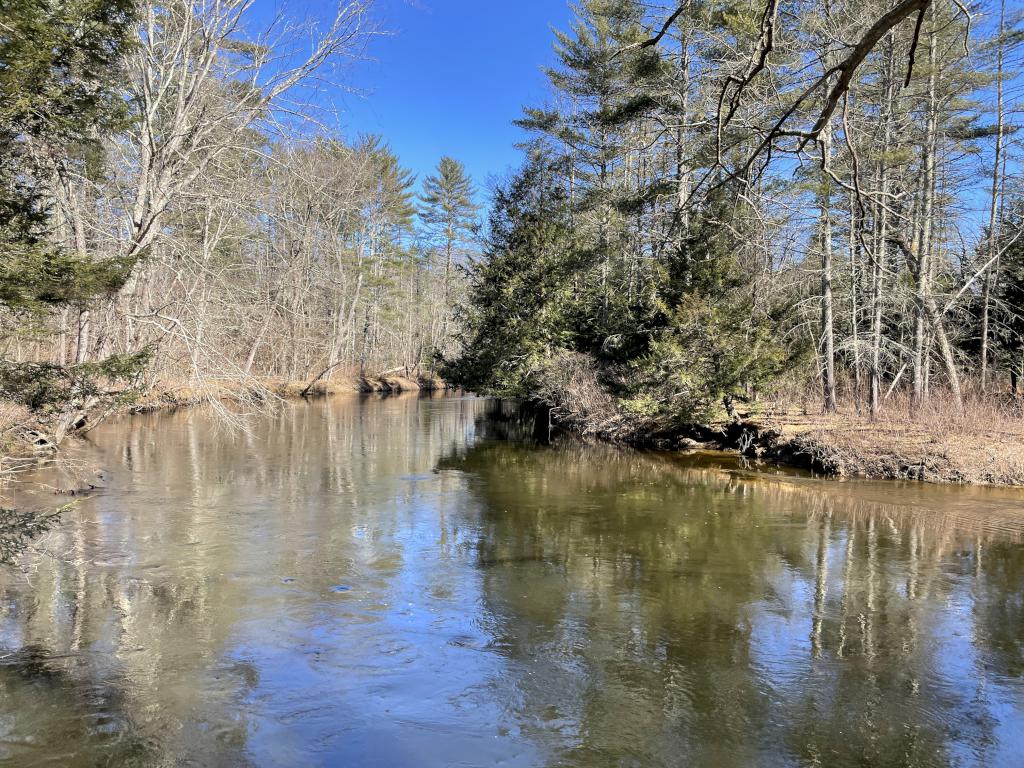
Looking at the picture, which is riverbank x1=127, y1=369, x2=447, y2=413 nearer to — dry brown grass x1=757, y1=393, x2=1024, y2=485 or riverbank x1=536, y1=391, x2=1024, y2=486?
riverbank x1=536, y1=391, x2=1024, y2=486

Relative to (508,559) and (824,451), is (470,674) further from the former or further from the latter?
(824,451)

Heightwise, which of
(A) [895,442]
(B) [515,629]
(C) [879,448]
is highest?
(A) [895,442]

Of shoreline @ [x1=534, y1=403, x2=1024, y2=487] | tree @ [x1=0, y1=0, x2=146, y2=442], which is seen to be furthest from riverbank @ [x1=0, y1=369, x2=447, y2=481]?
shoreline @ [x1=534, y1=403, x2=1024, y2=487]

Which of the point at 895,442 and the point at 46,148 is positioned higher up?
the point at 46,148

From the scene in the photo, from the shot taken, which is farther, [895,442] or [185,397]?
[185,397]

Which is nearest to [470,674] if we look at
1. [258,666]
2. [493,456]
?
[258,666]

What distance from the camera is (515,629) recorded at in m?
6.56

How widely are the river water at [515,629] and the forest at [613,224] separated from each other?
232 cm

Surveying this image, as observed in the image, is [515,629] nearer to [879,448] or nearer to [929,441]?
[879,448]

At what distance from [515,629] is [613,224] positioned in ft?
61.7

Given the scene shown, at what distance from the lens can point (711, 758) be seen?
14.7ft

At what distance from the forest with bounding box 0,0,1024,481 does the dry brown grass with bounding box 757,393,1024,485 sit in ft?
0.85

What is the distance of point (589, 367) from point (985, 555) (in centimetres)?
1352

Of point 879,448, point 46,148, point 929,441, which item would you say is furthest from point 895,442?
point 46,148
